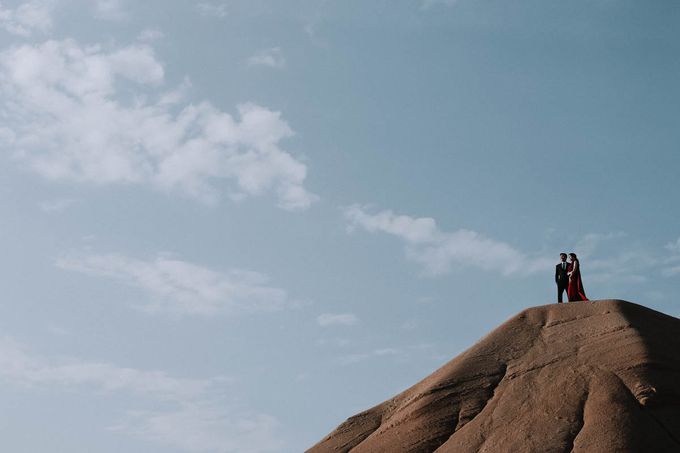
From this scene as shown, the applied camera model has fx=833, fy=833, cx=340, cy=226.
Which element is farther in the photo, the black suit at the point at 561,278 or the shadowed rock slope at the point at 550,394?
the black suit at the point at 561,278

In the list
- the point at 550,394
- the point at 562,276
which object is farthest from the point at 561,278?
the point at 550,394

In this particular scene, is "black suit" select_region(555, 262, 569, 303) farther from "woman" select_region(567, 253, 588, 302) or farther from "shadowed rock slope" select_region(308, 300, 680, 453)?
"shadowed rock slope" select_region(308, 300, 680, 453)

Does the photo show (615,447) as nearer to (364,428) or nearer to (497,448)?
(497,448)

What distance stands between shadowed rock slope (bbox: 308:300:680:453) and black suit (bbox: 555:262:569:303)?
139 centimetres

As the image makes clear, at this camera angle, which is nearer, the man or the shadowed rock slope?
the shadowed rock slope

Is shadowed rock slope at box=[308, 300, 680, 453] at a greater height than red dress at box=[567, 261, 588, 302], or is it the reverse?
red dress at box=[567, 261, 588, 302]

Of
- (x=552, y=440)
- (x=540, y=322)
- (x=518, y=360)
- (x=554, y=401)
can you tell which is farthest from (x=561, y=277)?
(x=552, y=440)

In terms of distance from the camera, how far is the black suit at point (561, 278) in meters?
24.9

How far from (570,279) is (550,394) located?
6.07 meters

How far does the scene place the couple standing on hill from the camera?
2462 centimetres

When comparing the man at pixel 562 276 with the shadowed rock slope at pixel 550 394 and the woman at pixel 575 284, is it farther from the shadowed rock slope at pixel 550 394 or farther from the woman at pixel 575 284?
the shadowed rock slope at pixel 550 394

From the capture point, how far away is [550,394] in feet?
63.9

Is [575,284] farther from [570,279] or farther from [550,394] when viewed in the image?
[550,394]

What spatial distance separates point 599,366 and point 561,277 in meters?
5.31
